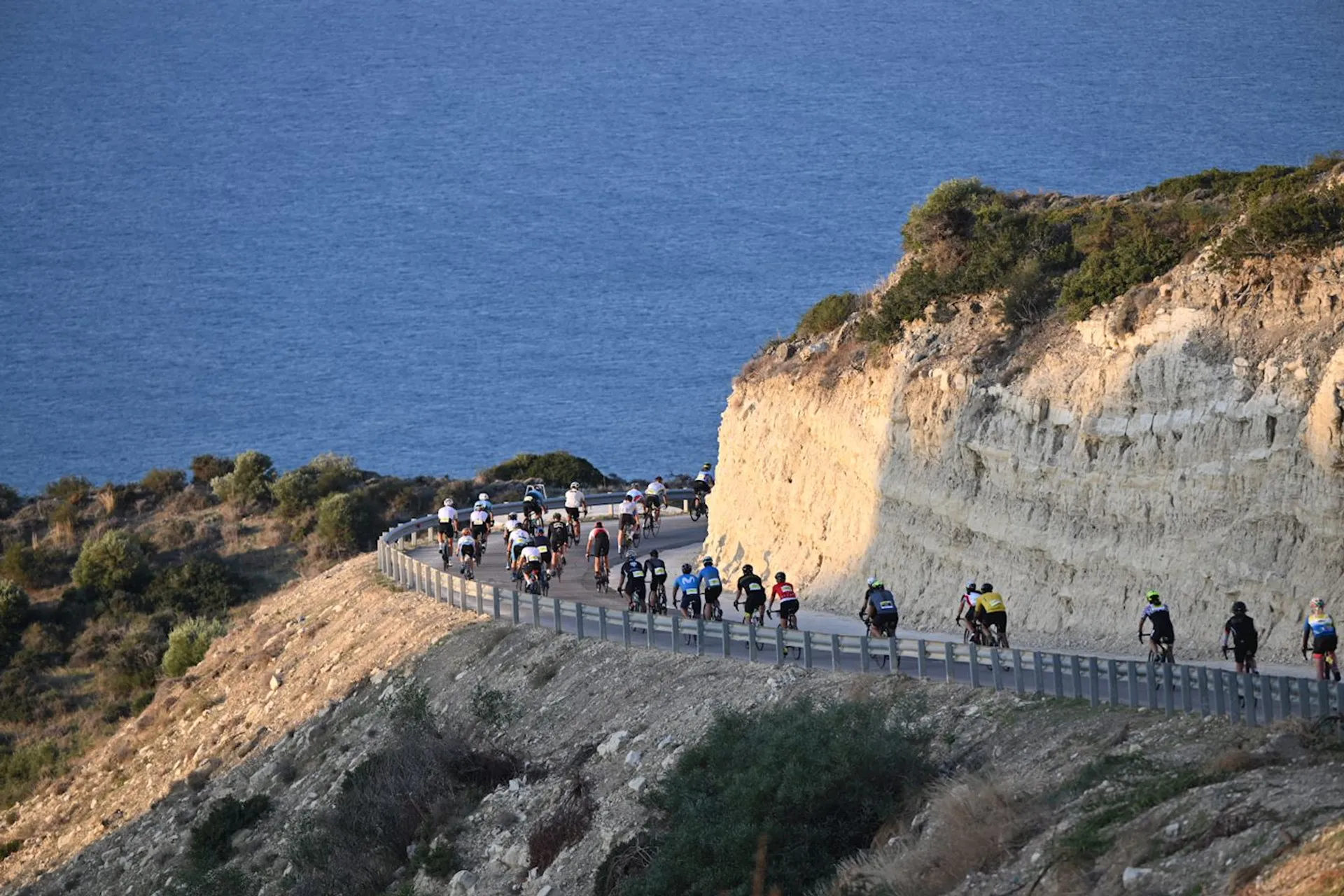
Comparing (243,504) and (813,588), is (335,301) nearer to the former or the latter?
(243,504)

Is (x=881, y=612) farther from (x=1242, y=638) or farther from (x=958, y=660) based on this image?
(x=1242, y=638)

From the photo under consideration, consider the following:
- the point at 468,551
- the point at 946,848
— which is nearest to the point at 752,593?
the point at 468,551

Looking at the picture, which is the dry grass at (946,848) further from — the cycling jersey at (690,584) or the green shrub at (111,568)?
the green shrub at (111,568)

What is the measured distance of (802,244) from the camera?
176500 millimetres

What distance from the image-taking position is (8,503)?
247 feet

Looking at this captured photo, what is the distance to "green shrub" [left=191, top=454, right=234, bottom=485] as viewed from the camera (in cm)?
7450

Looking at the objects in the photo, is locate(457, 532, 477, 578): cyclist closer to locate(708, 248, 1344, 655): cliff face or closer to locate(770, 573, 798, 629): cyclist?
locate(708, 248, 1344, 655): cliff face

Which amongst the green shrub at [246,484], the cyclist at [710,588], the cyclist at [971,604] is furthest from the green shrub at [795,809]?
the green shrub at [246,484]

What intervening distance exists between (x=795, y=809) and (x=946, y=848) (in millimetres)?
3290

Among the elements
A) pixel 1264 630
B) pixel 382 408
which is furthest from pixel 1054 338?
pixel 382 408

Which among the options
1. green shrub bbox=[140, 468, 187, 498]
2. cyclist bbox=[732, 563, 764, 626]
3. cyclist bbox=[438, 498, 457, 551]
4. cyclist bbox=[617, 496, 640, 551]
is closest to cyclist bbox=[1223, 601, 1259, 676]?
cyclist bbox=[732, 563, 764, 626]

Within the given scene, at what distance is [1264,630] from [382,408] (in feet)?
403

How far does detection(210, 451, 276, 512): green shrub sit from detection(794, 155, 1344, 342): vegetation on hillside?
2949 centimetres

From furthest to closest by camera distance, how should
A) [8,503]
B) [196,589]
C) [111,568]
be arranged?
1. [8,503]
2. [111,568]
3. [196,589]
